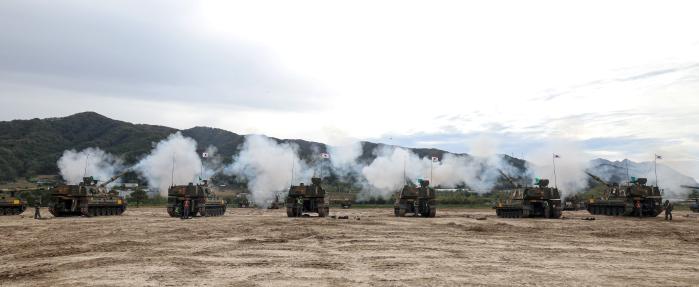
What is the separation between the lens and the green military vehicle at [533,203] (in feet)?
141

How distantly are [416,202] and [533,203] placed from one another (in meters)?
10.9

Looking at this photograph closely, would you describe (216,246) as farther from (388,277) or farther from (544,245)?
(544,245)

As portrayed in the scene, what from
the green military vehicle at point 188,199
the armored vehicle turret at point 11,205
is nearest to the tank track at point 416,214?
the green military vehicle at point 188,199

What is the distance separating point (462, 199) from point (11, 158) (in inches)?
4604

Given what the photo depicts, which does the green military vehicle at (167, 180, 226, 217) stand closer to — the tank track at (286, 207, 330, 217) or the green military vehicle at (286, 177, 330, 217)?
the green military vehicle at (286, 177, 330, 217)

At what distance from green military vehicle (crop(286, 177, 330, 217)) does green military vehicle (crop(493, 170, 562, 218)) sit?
1722 centimetres

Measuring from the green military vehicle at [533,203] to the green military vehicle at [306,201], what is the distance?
17221mm

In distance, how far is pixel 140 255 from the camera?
14.6 meters

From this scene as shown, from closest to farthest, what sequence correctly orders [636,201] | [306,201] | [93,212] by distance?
[93,212]
[306,201]
[636,201]

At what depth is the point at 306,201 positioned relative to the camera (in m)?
42.7

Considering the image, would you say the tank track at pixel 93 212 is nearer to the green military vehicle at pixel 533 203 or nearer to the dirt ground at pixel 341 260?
the dirt ground at pixel 341 260

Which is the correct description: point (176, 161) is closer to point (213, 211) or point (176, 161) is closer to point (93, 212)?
point (213, 211)

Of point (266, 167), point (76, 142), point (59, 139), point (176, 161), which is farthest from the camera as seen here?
point (76, 142)

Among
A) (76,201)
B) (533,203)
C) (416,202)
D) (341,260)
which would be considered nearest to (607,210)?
(533,203)
